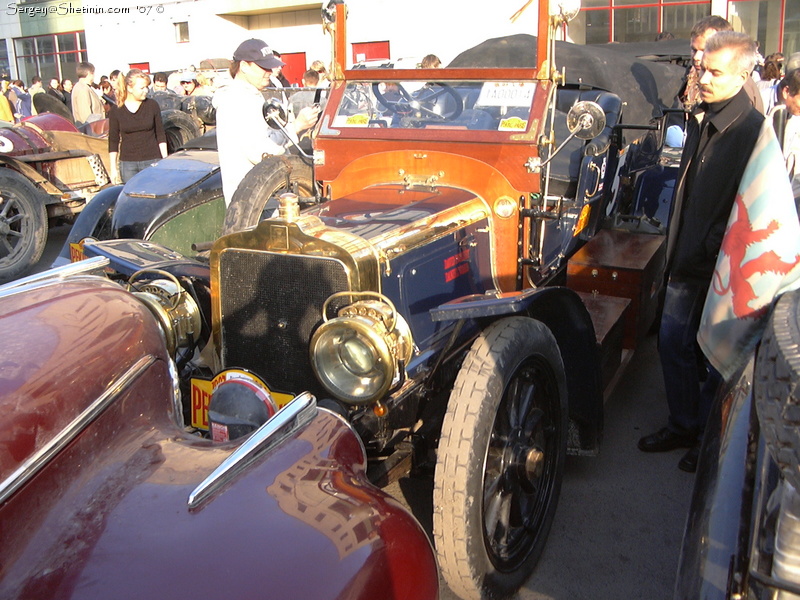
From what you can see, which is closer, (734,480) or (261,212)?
(734,480)

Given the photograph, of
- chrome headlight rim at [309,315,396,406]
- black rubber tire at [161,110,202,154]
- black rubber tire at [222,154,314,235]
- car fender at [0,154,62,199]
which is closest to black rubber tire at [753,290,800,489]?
chrome headlight rim at [309,315,396,406]

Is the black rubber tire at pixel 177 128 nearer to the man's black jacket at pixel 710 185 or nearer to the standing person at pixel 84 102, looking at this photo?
the standing person at pixel 84 102

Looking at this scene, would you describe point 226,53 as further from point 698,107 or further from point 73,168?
point 698,107

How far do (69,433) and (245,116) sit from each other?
2843mm

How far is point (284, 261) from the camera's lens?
260 cm

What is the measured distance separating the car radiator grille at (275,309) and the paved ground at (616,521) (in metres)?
0.89

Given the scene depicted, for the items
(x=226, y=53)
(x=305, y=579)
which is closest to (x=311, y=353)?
(x=305, y=579)

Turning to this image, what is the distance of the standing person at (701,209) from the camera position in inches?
120

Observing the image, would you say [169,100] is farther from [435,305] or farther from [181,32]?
[181,32]

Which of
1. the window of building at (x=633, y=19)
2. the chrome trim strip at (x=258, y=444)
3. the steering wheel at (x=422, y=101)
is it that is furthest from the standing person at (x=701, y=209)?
the window of building at (x=633, y=19)

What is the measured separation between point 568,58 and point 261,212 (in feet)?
10.5

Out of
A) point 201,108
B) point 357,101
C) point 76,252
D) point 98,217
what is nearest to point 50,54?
point 201,108

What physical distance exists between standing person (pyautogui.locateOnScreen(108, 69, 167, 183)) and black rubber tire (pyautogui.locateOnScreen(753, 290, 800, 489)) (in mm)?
6299

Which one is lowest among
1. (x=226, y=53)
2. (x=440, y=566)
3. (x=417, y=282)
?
(x=440, y=566)
